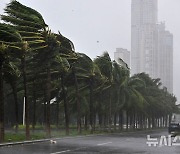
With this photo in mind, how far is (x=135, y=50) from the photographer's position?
262 feet

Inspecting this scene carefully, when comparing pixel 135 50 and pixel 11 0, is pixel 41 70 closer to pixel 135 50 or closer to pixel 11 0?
pixel 11 0

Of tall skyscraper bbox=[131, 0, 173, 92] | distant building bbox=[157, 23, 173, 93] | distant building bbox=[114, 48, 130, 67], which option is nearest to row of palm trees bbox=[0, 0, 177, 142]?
distant building bbox=[114, 48, 130, 67]

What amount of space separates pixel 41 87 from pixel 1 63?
14061mm

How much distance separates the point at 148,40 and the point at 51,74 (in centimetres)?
4483

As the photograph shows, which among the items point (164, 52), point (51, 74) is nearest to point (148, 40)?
point (164, 52)

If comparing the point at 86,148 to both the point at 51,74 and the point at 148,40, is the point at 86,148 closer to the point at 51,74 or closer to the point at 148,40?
the point at 51,74

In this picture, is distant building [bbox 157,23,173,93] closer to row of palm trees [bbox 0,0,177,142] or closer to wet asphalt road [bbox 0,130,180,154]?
row of palm trees [bbox 0,0,177,142]

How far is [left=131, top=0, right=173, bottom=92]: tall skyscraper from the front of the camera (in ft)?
252

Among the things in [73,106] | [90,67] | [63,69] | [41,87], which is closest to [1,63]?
[63,69]

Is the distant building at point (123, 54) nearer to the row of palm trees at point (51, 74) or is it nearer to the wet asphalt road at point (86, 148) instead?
the row of palm trees at point (51, 74)

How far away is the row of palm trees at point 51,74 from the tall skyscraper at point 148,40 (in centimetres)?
1307

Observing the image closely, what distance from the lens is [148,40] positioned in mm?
78250

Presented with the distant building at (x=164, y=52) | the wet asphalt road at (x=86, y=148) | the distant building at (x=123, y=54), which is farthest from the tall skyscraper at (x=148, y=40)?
the wet asphalt road at (x=86, y=148)

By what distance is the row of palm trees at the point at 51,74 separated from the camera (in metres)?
27.4
